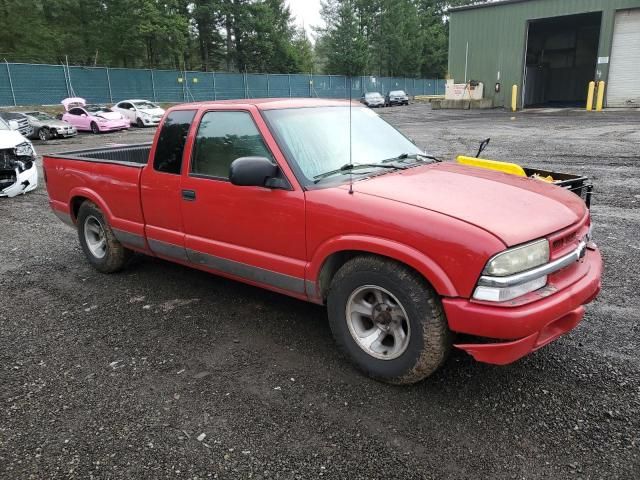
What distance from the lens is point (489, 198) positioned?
3.14m

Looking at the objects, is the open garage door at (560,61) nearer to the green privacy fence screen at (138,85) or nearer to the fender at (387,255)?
the green privacy fence screen at (138,85)

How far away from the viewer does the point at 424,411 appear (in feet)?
9.68

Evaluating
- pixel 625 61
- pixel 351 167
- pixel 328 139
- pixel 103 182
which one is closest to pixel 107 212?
pixel 103 182

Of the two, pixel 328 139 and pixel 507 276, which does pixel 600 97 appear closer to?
pixel 328 139

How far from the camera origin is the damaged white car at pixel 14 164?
9516 mm

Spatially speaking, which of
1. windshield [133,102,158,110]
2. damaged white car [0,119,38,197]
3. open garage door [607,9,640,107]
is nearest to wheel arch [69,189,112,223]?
damaged white car [0,119,38,197]

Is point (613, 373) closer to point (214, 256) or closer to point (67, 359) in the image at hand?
point (214, 256)

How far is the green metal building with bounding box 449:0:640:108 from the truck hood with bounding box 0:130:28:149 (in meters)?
28.7

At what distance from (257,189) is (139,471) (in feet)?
6.42

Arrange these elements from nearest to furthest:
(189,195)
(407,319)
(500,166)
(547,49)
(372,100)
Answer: (407,319), (189,195), (500,166), (547,49), (372,100)

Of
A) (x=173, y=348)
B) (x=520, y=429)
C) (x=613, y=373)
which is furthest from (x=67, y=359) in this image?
(x=613, y=373)

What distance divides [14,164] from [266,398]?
9.07 metres

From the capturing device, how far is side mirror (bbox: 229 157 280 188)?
3.40 meters

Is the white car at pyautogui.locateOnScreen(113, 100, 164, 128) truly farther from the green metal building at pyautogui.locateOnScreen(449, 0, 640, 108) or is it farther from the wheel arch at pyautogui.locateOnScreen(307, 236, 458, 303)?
the wheel arch at pyautogui.locateOnScreen(307, 236, 458, 303)
